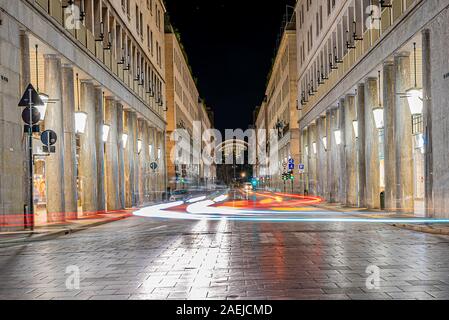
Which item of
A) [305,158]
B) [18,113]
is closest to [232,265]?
[18,113]

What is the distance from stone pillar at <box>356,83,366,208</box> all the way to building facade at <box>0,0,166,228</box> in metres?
15.0

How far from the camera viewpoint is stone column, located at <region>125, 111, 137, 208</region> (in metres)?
39.8

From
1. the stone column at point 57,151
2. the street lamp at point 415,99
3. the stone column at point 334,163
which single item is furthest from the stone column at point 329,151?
the stone column at point 57,151

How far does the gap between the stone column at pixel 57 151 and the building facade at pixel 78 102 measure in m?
0.04

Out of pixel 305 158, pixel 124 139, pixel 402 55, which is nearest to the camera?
pixel 402 55

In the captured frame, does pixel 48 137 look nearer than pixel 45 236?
No

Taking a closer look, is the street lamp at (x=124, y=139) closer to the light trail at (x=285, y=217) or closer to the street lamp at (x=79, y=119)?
the light trail at (x=285, y=217)

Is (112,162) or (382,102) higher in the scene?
(382,102)

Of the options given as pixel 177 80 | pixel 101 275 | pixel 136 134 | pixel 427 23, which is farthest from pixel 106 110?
pixel 177 80

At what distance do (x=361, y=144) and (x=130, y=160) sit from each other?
1765cm

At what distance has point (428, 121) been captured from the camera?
20.4m

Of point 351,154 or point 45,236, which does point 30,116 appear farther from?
point 351,154

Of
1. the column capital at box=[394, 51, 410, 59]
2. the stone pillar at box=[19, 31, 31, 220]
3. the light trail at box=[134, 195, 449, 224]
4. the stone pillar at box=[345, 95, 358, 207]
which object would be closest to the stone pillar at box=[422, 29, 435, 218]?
the light trail at box=[134, 195, 449, 224]

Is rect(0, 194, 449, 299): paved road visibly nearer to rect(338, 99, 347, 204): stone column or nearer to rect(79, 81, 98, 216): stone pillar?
rect(79, 81, 98, 216): stone pillar
